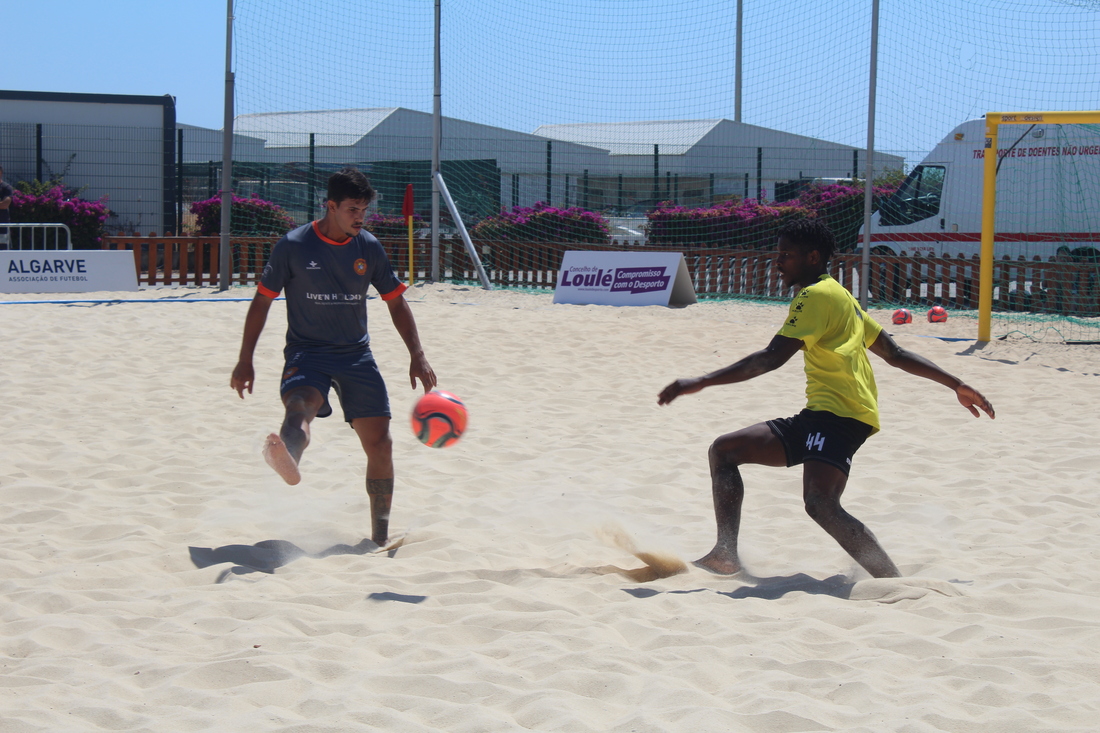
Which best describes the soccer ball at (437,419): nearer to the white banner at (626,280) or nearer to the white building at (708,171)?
the white banner at (626,280)

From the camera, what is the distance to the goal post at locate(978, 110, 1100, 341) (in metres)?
10.3

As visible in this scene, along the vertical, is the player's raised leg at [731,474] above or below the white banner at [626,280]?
below

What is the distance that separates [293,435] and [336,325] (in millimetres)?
565

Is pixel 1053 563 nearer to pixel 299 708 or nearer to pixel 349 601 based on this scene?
pixel 349 601

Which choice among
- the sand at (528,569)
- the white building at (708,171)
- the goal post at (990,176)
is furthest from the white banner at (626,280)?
the sand at (528,569)

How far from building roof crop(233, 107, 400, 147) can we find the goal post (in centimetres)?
1338

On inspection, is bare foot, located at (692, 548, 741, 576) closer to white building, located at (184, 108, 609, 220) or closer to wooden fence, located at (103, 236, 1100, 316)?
wooden fence, located at (103, 236, 1100, 316)

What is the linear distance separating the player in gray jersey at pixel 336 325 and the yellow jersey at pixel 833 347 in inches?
67.5

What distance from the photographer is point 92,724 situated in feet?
8.25

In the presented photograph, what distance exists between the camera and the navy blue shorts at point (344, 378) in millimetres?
4316

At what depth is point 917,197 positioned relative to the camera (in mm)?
15914

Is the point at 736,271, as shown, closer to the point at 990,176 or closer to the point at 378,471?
the point at 990,176

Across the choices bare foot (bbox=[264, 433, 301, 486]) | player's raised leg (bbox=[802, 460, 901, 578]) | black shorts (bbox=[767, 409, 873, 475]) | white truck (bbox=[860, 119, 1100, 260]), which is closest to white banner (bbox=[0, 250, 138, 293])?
bare foot (bbox=[264, 433, 301, 486])

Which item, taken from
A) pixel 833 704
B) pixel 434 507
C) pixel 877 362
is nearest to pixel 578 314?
pixel 877 362
